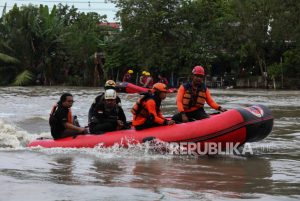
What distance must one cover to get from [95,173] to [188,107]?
2810 millimetres

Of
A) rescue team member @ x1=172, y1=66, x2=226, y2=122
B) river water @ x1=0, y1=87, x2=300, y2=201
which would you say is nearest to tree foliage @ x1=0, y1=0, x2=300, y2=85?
river water @ x1=0, y1=87, x2=300, y2=201

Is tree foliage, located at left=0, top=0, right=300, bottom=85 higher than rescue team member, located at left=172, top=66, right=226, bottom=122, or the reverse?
tree foliage, located at left=0, top=0, right=300, bottom=85

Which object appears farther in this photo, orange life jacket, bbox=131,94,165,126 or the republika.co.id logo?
orange life jacket, bbox=131,94,165,126

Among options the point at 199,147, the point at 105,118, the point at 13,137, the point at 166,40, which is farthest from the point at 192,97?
the point at 166,40

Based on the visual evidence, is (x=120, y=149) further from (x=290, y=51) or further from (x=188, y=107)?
(x=290, y=51)

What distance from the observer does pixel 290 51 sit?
33938 mm

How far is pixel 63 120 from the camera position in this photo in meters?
9.09

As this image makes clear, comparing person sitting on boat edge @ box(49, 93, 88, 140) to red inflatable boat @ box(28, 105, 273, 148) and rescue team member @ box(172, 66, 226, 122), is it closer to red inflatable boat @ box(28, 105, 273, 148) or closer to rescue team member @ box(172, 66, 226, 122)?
red inflatable boat @ box(28, 105, 273, 148)

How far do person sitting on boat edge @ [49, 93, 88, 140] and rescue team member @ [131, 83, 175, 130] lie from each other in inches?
37.5

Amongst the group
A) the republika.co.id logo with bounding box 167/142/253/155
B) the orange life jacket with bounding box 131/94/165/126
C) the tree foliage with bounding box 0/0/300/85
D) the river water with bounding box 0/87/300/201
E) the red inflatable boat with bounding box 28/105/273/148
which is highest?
the tree foliage with bounding box 0/0/300/85

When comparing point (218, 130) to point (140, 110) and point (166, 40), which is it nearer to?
point (140, 110)

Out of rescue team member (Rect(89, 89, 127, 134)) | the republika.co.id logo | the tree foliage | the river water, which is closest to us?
the river water

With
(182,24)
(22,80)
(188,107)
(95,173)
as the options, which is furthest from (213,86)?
(95,173)

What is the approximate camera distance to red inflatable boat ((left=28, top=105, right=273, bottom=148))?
27.2 ft
